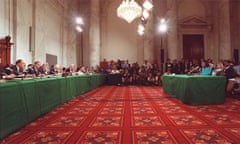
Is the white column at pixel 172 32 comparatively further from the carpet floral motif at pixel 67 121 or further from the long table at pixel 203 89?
the carpet floral motif at pixel 67 121

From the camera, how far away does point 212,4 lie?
44.3ft

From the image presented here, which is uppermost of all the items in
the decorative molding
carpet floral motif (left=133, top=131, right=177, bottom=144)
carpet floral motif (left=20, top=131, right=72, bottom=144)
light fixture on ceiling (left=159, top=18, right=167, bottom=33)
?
the decorative molding

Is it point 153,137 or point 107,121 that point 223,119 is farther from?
point 107,121

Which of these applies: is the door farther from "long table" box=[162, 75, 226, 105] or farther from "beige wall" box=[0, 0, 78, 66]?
"long table" box=[162, 75, 226, 105]

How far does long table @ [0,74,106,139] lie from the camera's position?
7.79 ft

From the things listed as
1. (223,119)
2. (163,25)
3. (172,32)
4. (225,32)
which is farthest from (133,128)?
(225,32)

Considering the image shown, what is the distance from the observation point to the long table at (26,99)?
2.37 metres

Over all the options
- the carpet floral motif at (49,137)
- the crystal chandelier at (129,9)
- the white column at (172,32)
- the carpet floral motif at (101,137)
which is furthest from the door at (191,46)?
the carpet floral motif at (49,137)

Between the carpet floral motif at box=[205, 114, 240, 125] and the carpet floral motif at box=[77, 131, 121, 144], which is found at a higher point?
the carpet floral motif at box=[205, 114, 240, 125]

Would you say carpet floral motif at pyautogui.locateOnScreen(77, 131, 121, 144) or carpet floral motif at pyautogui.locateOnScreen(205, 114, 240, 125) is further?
carpet floral motif at pyautogui.locateOnScreen(205, 114, 240, 125)

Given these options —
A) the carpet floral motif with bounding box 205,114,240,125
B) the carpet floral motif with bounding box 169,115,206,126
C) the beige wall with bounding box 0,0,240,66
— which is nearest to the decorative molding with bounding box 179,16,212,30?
the beige wall with bounding box 0,0,240,66

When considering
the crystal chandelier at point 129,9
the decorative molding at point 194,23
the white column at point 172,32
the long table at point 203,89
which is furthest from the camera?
the decorative molding at point 194,23

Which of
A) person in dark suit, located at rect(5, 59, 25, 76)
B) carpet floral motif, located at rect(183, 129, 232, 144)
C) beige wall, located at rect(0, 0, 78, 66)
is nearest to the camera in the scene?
carpet floral motif, located at rect(183, 129, 232, 144)

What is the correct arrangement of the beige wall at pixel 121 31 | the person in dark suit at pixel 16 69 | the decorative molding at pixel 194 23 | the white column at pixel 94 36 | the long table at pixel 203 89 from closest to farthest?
the long table at pixel 203 89, the person in dark suit at pixel 16 69, the beige wall at pixel 121 31, the white column at pixel 94 36, the decorative molding at pixel 194 23
